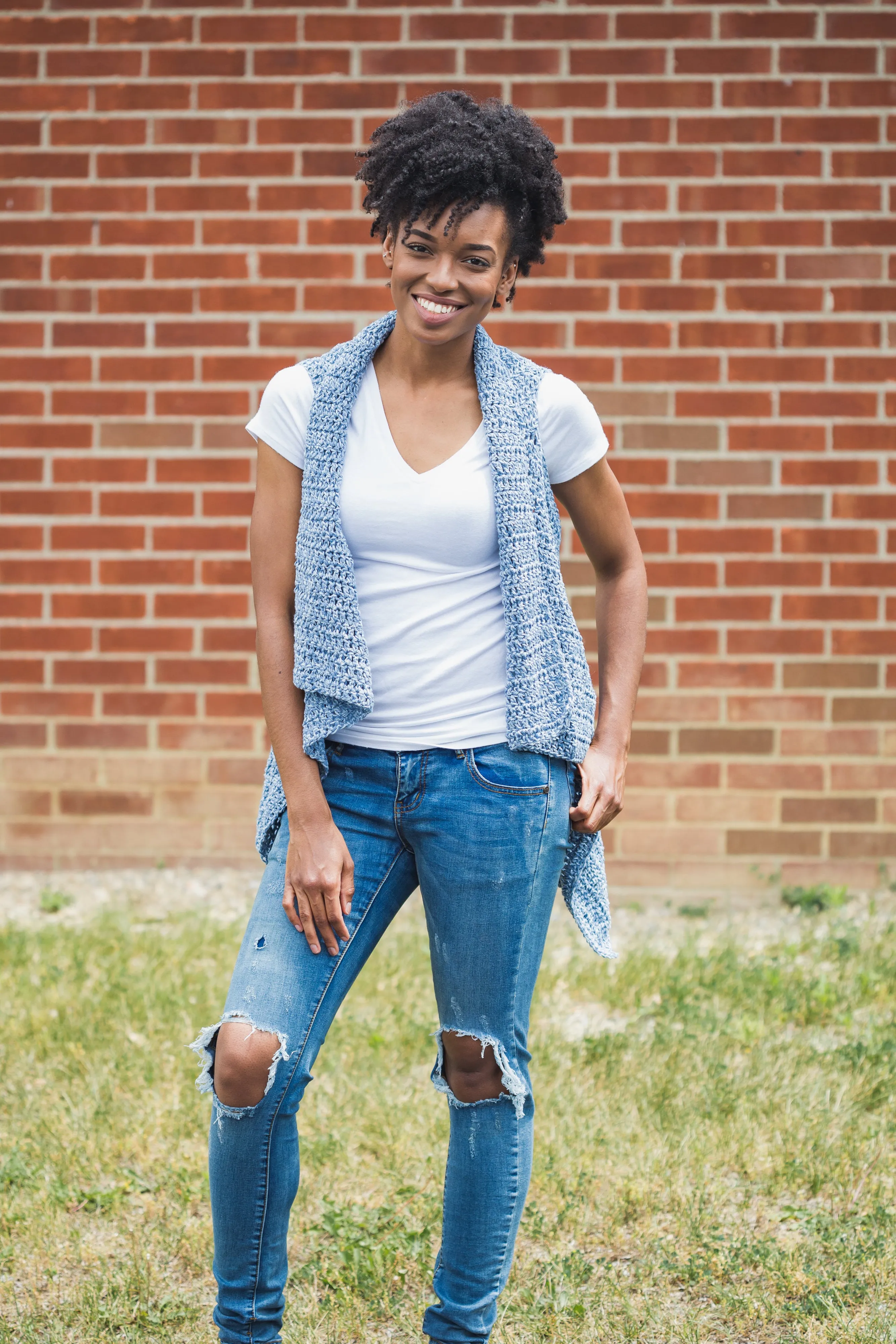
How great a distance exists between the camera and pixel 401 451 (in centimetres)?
207

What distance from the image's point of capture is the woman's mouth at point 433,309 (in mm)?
2062

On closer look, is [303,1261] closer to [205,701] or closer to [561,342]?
[205,701]

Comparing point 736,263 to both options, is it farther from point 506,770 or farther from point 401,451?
point 506,770

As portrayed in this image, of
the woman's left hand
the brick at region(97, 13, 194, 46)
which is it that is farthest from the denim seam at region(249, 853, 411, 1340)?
the brick at region(97, 13, 194, 46)

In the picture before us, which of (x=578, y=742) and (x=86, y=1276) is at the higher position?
(x=578, y=742)

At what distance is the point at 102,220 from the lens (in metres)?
4.80

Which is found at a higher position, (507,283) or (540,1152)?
(507,283)

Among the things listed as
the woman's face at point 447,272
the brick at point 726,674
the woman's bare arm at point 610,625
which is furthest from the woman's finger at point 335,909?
the brick at point 726,674

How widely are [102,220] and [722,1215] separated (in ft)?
13.1

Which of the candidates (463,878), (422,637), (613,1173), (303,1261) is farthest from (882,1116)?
(422,637)

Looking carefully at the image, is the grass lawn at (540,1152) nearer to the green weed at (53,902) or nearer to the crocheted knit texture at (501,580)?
the green weed at (53,902)

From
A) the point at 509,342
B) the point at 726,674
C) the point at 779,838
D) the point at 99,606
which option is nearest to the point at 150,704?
the point at 99,606

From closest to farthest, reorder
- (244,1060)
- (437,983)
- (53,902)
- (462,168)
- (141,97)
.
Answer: (244,1060) < (462,168) < (437,983) < (53,902) < (141,97)

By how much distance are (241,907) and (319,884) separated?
2843 millimetres
